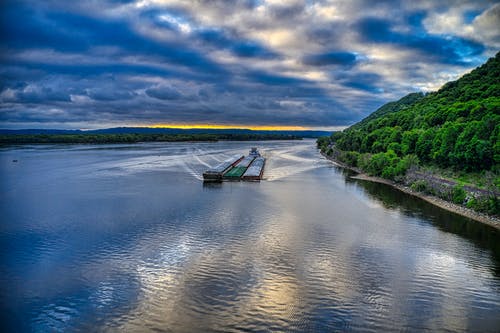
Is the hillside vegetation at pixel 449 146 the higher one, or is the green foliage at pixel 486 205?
the hillside vegetation at pixel 449 146

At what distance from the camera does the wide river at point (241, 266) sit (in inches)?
508

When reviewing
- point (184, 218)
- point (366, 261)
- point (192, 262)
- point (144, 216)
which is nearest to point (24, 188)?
point (144, 216)

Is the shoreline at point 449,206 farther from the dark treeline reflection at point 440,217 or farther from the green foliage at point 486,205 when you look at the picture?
the dark treeline reflection at point 440,217

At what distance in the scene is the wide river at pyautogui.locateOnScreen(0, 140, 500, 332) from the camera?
12.9m

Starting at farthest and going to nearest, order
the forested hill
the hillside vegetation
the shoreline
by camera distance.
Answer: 1. the forested hill
2. the hillside vegetation
3. the shoreline

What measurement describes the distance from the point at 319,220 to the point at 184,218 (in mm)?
9656

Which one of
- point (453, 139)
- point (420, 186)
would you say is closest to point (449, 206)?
point (420, 186)

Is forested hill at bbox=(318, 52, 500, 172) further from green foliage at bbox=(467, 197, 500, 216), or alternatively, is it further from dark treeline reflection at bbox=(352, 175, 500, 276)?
green foliage at bbox=(467, 197, 500, 216)

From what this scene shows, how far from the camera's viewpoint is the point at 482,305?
14.1m

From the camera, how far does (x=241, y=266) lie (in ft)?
56.5

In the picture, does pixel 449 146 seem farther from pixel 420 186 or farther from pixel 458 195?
pixel 458 195

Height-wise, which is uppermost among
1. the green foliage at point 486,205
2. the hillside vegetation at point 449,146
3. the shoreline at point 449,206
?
the hillside vegetation at point 449,146

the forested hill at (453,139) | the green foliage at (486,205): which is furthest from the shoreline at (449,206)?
the forested hill at (453,139)

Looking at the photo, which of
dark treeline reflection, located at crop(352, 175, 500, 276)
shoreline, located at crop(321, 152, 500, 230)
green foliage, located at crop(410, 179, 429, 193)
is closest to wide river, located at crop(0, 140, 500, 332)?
dark treeline reflection, located at crop(352, 175, 500, 276)
